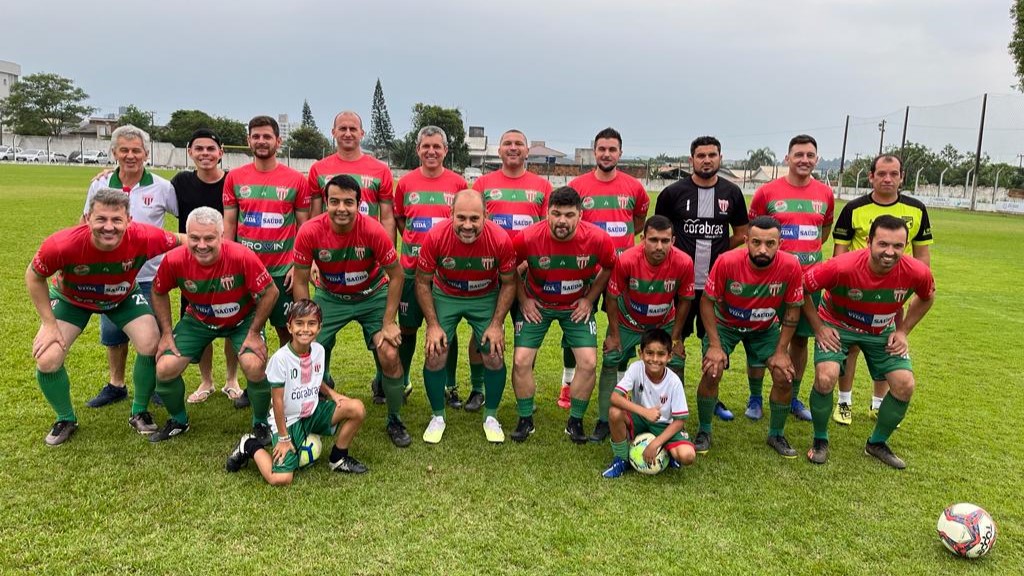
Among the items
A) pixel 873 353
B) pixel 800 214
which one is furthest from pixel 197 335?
pixel 873 353

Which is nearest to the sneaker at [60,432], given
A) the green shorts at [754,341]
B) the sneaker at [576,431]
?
the sneaker at [576,431]

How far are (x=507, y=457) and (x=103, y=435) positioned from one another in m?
2.68

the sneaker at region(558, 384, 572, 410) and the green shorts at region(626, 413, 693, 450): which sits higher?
the green shorts at region(626, 413, 693, 450)

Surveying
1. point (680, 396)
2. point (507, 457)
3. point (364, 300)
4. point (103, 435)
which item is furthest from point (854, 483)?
point (103, 435)

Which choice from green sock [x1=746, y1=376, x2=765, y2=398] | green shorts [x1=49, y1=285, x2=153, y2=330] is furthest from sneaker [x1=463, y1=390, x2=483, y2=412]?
green shorts [x1=49, y1=285, x2=153, y2=330]

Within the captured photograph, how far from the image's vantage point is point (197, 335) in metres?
4.32

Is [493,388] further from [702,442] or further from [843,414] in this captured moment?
[843,414]

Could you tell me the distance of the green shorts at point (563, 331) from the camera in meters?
4.50

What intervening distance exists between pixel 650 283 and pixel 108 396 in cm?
411

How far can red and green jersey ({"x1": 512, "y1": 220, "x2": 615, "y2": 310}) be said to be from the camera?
4.37 metres

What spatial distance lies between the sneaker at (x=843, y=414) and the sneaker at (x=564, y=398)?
213 centimetres

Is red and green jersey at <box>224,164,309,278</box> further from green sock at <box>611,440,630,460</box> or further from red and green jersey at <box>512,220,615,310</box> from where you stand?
green sock at <box>611,440,630,460</box>

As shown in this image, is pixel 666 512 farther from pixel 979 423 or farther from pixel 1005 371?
pixel 1005 371

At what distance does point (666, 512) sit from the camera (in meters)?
3.47
